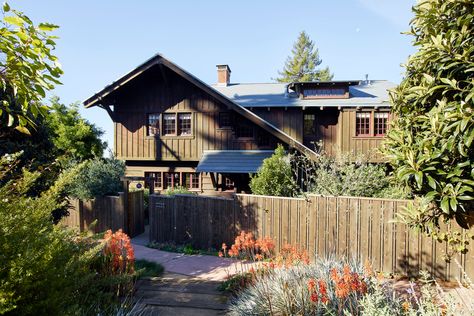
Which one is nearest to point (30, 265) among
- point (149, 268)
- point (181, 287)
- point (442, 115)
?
point (181, 287)

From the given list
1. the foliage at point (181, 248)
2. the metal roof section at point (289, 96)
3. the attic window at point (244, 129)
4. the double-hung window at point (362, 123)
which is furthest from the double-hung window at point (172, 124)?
the double-hung window at point (362, 123)

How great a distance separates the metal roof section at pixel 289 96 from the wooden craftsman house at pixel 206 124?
0.06 m

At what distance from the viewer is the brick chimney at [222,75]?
2256cm

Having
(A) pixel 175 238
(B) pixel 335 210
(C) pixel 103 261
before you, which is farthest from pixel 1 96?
(B) pixel 335 210

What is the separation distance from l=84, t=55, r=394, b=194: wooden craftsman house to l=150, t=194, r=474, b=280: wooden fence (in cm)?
539

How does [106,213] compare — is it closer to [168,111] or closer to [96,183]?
[96,183]

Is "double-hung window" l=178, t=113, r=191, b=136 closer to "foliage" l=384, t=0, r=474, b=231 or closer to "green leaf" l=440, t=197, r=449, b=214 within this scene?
"foliage" l=384, t=0, r=474, b=231

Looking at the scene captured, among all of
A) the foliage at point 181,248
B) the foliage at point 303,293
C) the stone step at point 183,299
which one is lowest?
the foliage at point 181,248

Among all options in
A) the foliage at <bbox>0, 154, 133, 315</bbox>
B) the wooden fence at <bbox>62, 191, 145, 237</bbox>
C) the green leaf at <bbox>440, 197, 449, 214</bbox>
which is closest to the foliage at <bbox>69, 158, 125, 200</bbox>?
the wooden fence at <bbox>62, 191, 145, 237</bbox>

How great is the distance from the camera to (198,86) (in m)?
15.4

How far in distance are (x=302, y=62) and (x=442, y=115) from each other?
50.5 meters

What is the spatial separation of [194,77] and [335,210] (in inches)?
385

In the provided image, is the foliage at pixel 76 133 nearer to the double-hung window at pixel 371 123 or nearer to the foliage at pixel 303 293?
the double-hung window at pixel 371 123

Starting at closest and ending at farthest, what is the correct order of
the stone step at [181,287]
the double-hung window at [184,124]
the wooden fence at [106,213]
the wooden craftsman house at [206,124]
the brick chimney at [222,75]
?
the stone step at [181,287], the wooden fence at [106,213], the wooden craftsman house at [206,124], the double-hung window at [184,124], the brick chimney at [222,75]
